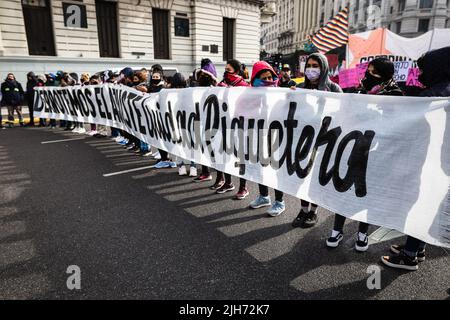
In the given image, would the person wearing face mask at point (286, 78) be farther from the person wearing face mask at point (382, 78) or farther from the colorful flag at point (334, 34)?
the person wearing face mask at point (382, 78)

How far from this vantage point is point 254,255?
119 inches

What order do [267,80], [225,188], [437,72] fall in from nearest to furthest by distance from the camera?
[437,72]
[267,80]
[225,188]

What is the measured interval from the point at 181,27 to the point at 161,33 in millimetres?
1640

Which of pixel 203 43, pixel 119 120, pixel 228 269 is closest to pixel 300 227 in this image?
pixel 228 269

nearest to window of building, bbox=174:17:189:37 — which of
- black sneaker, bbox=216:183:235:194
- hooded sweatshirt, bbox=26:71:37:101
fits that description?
hooded sweatshirt, bbox=26:71:37:101

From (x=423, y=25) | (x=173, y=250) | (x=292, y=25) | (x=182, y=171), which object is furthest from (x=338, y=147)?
(x=292, y=25)

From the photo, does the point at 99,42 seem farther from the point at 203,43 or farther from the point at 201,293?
the point at 201,293

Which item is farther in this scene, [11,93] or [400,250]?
[11,93]

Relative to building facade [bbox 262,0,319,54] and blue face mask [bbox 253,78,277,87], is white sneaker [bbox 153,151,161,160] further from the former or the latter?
building facade [bbox 262,0,319,54]

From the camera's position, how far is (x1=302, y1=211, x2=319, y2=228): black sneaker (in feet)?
11.9

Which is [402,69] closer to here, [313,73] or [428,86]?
[313,73]

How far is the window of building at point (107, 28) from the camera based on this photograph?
18.6 meters

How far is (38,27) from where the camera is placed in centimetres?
1667

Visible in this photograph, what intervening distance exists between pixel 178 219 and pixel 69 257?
1288 mm
